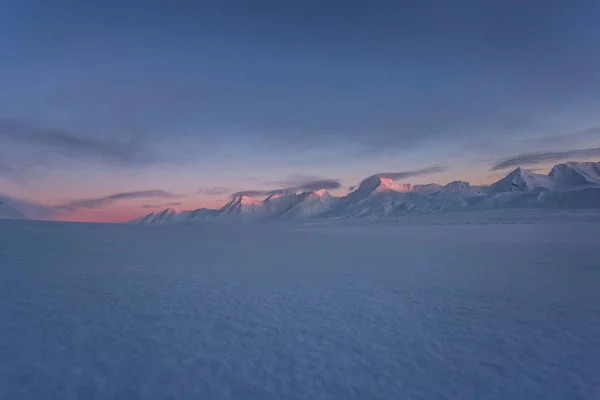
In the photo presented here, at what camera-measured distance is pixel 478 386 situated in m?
5.17

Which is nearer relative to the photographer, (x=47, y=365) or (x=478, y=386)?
(x=478, y=386)

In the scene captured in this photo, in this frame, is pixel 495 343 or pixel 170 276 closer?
pixel 495 343

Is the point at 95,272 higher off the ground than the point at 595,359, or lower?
higher

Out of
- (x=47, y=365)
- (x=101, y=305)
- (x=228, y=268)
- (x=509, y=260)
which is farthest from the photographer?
(x=509, y=260)

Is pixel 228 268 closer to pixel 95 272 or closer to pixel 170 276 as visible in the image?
pixel 170 276

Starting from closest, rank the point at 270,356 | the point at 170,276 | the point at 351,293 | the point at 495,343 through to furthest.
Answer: the point at 270,356
the point at 495,343
the point at 351,293
the point at 170,276

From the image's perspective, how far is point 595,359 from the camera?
235 inches

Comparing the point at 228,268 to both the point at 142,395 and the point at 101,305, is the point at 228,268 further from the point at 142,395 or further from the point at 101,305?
the point at 142,395

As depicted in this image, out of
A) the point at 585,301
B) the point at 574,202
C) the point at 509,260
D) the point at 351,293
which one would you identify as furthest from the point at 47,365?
the point at 574,202

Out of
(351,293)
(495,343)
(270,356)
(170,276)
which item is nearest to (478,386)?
(495,343)

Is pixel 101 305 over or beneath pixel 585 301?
over

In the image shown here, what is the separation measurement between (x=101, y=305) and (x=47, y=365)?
143 inches

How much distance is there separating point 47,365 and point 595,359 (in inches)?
350

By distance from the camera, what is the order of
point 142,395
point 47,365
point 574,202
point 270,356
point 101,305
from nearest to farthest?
point 142,395 → point 47,365 → point 270,356 → point 101,305 → point 574,202
